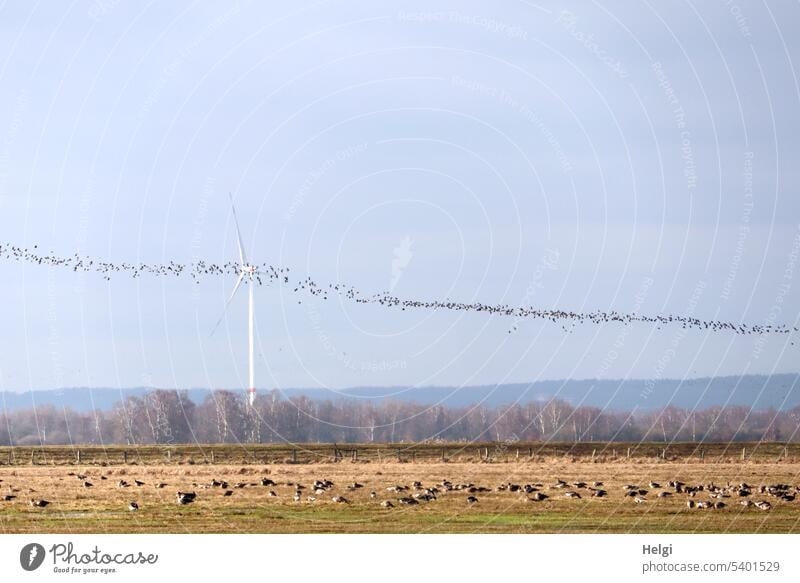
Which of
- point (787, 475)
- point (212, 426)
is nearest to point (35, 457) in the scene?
point (212, 426)

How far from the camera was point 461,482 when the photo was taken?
6881 cm

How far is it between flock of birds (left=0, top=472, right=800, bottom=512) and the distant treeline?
146 ft

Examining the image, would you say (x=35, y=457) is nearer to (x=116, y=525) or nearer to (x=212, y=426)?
(x=212, y=426)

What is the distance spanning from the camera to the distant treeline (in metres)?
118
